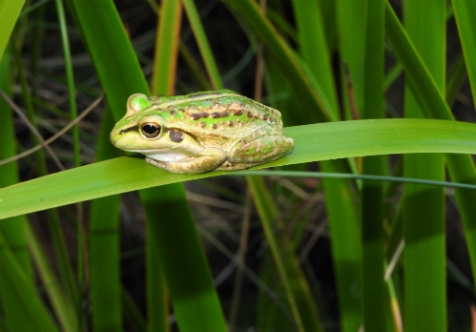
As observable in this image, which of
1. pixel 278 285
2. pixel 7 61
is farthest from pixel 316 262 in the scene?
pixel 7 61

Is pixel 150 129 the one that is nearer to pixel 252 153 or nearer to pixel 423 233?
pixel 252 153

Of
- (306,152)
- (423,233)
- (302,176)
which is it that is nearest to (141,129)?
(306,152)

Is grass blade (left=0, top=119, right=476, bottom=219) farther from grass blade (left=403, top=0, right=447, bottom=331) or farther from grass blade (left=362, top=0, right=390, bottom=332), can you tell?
grass blade (left=403, top=0, right=447, bottom=331)

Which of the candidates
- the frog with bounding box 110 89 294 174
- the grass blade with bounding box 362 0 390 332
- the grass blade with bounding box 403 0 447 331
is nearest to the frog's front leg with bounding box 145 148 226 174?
the frog with bounding box 110 89 294 174

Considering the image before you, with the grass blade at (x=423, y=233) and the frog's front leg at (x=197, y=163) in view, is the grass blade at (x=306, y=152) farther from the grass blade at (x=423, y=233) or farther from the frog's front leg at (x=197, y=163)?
the grass blade at (x=423, y=233)

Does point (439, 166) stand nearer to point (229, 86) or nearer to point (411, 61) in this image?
point (411, 61)

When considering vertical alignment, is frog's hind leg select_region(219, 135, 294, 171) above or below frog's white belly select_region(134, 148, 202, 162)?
below
